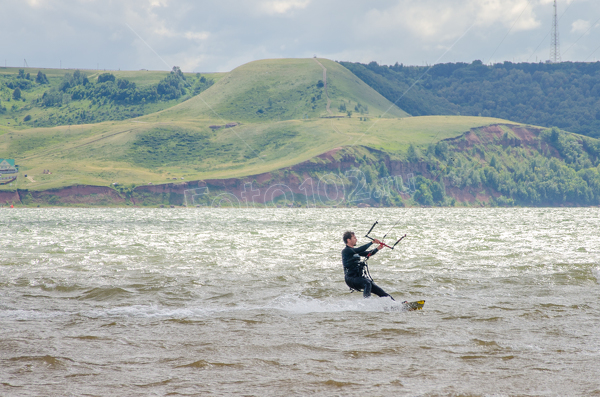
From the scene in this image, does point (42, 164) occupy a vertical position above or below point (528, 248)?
above

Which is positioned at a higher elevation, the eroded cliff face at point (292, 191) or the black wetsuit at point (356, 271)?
the eroded cliff face at point (292, 191)

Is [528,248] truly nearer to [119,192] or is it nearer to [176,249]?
[176,249]

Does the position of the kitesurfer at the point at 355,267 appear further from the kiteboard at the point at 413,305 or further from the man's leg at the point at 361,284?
the kiteboard at the point at 413,305

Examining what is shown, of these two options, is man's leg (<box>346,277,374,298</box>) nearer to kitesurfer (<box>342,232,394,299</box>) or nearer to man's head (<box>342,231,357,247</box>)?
kitesurfer (<box>342,232,394,299</box>)

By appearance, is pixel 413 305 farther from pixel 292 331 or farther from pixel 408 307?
pixel 292 331

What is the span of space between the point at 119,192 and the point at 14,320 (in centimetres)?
16722

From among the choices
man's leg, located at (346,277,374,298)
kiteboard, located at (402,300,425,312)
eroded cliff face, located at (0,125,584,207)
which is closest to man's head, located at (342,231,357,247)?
man's leg, located at (346,277,374,298)

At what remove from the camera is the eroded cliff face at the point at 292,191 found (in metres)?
168

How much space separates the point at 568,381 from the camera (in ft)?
28.3

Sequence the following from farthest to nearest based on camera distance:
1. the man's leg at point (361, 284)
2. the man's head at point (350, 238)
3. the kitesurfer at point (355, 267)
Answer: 1. the man's head at point (350, 238)
2. the kitesurfer at point (355, 267)
3. the man's leg at point (361, 284)

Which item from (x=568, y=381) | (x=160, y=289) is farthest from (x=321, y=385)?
(x=160, y=289)

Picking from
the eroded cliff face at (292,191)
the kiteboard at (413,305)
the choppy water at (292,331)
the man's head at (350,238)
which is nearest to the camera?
the choppy water at (292,331)

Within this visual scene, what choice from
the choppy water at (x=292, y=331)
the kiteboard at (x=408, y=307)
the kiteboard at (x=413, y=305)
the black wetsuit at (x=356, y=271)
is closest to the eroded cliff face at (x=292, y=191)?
the choppy water at (x=292, y=331)

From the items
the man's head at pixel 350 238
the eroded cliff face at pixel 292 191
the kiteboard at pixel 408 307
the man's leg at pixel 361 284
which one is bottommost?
the kiteboard at pixel 408 307
